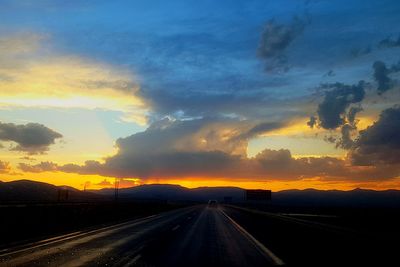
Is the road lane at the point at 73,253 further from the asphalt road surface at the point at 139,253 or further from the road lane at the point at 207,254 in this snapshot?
the road lane at the point at 207,254

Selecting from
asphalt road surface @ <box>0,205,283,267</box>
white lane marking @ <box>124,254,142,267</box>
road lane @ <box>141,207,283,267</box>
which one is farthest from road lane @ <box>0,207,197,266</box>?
road lane @ <box>141,207,283,267</box>

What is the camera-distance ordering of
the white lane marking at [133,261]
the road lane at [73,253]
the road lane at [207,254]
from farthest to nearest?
the road lane at [207,254], the road lane at [73,253], the white lane marking at [133,261]

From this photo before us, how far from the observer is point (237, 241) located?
2123 centimetres

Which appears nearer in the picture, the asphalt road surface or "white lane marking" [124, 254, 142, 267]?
"white lane marking" [124, 254, 142, 267]

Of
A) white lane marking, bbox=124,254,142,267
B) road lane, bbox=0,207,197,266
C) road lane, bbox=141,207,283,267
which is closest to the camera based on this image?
white lane marking, bbox=124,254,142,267

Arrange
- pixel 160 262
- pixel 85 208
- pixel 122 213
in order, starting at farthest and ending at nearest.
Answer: pixel 122 213 < pixel 85 208 < pixel 160 262

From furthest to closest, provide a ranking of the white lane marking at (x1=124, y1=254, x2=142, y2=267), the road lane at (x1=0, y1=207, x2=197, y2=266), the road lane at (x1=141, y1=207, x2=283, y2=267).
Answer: the road lane at (x1=141, y1=207, x2=283, y2=267)
the road lane at (x1=0, y1=207, x2=197, y2=266)
the white lane marking at (x1=124, y1=254, x2=142, y2=267)

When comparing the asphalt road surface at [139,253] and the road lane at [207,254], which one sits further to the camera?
the road lane at [207,254]

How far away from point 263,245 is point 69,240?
839 cm

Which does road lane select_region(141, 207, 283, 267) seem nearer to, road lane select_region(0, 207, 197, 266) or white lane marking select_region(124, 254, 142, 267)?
white lane marking select_region(124, 254, 142, 267)

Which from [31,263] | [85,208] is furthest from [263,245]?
[85,208]

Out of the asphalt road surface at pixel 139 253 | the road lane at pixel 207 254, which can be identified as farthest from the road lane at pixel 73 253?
the road lane at pixel 207 254

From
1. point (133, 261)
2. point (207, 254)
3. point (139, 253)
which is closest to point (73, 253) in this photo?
point (139, 253)

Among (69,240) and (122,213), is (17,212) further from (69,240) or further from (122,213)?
→ (122,213)
